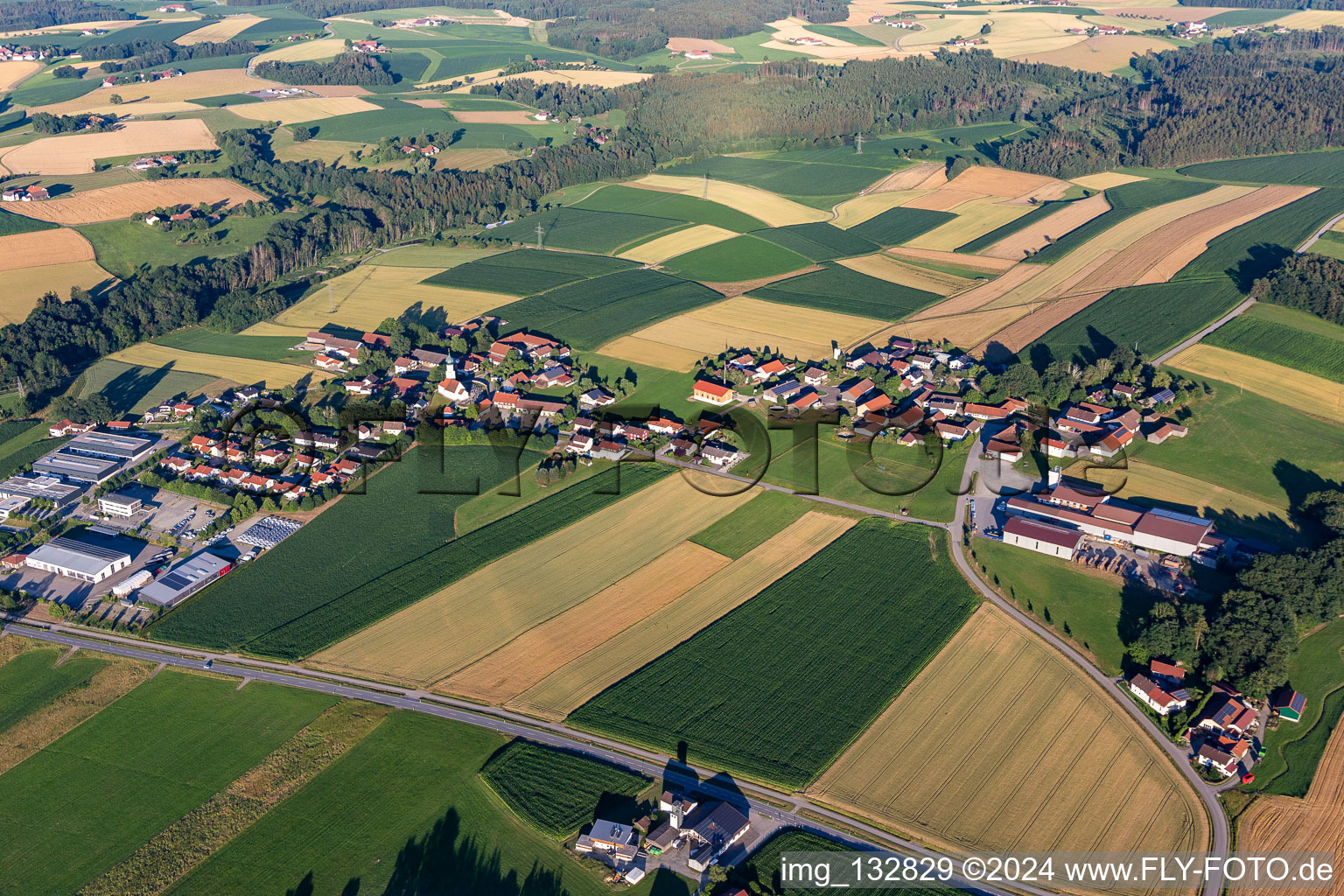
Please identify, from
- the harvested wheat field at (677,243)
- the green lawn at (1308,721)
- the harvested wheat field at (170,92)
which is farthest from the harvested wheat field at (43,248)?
the green lawn at (1308,721)

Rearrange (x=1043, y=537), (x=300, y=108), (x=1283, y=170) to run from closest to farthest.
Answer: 1. (x=1043, y=537)
2. (x=1283, y=170)
3. (x=300, y=108)

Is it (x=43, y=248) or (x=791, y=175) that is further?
(x=791, y=175)

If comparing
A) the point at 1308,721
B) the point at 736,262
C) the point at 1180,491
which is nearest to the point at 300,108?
the point at 736,262

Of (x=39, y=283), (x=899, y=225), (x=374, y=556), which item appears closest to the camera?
(x=374, y=556)

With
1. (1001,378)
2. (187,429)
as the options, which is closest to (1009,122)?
(1001,378)

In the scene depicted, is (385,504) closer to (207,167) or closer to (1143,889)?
(1143,889)

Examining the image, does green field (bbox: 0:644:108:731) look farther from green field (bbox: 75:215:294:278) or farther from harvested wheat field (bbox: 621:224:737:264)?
harvested wheat field (bbox: 621:224:737:264)

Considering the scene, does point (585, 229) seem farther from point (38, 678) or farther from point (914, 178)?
point (38, 678)
